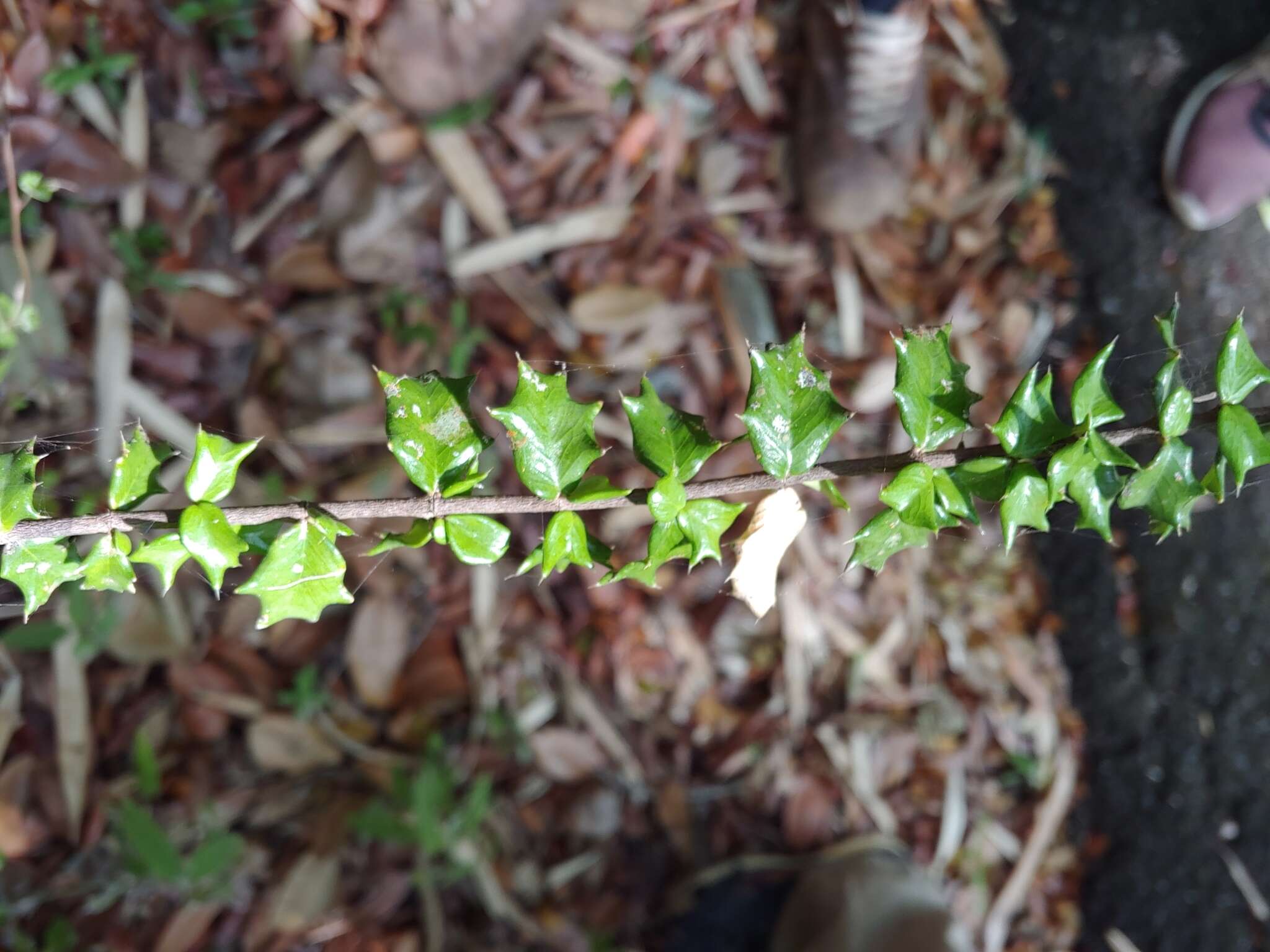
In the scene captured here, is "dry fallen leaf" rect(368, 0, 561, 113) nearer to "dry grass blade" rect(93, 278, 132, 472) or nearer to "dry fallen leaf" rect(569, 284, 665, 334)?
"dry fallen leaf" rect(569, 284, 665, 334)

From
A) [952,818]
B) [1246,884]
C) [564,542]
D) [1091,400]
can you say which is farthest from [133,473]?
[1246,884]

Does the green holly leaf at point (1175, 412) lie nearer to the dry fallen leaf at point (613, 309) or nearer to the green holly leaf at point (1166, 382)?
the green holly leaf at point (1166, 382)

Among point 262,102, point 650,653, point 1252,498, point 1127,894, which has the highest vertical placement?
point 262,102

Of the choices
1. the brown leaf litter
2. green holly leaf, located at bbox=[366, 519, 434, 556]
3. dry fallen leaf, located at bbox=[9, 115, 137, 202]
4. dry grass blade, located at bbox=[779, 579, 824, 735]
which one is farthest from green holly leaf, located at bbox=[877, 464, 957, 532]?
dry fallen leaf, located at bbox=[9, 115, 137, 202]

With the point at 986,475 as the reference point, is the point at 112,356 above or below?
below

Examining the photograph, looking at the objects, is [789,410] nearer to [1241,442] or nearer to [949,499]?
[949,499]

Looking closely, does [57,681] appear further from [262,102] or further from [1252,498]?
[1252,498]

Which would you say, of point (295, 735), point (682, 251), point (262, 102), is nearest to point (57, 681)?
point (295, 735)
